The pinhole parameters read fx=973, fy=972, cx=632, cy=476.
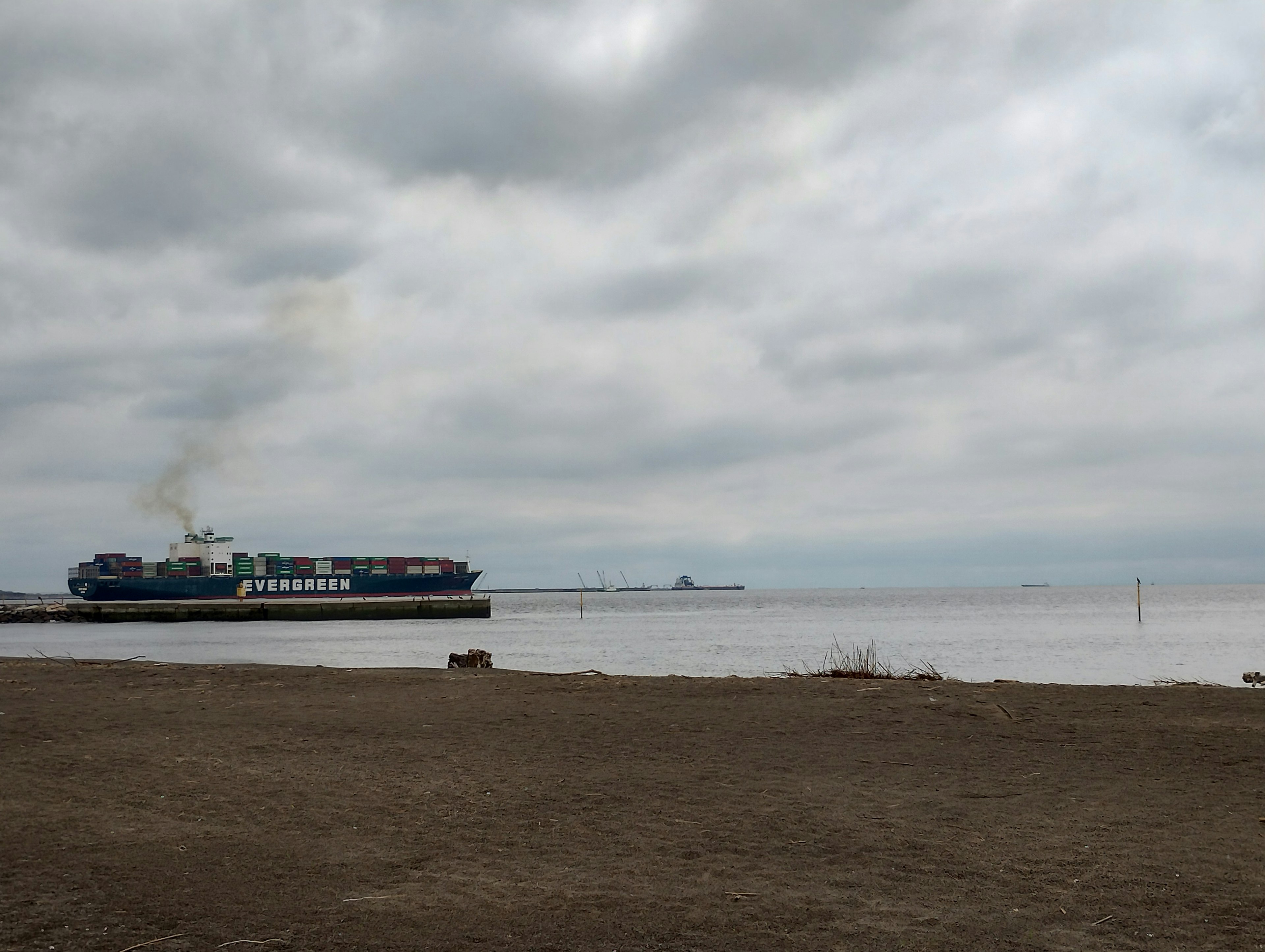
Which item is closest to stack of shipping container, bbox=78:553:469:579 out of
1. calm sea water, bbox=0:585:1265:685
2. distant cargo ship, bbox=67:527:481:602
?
distant cargo ship, bbox=67:527:481:602

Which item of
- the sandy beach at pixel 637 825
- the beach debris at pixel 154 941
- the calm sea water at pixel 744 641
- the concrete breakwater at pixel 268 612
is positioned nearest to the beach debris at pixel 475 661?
the sandy beach at pixel 637 825

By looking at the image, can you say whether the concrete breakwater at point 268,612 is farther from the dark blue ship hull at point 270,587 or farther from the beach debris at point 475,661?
the beach debris at point 475,661

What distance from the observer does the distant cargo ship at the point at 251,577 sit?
347 ft

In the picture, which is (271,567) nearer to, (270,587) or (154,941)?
(270,587)

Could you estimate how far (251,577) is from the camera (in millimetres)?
108688

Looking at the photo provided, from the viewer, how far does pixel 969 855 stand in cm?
611

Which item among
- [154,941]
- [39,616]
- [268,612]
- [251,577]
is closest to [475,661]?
[154,941]

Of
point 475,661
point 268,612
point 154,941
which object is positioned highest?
point 154,941

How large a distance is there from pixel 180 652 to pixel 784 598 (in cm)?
15752

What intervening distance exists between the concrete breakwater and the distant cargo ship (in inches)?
743

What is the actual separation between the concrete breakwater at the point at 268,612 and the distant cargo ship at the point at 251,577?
61.9ft

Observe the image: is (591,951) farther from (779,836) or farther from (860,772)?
(860,772)

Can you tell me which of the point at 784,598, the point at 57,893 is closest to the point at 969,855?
the point at 57,893

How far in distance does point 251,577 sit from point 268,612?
3521cm
